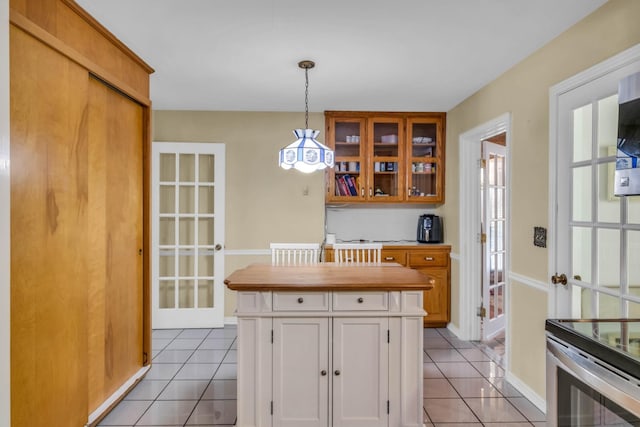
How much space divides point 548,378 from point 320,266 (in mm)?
1612

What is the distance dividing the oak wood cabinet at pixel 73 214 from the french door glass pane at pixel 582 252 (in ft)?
9.21

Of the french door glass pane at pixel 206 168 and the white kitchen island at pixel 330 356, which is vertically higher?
the french door glass pane at pixel 206 168

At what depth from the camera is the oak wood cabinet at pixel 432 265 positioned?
3787 mm

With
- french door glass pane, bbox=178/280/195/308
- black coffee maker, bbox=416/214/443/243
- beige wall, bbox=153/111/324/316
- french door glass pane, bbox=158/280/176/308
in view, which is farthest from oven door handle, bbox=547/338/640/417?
french door glass pane, bbox=158/280/176/308

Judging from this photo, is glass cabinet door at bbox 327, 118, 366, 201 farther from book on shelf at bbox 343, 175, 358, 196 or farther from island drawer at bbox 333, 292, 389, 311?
island drawer at bbox 333, 292, 389, 311

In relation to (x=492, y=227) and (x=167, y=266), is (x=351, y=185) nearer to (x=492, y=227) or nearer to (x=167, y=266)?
(x=492, y=227)

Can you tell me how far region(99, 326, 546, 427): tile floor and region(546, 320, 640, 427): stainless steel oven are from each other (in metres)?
1.24

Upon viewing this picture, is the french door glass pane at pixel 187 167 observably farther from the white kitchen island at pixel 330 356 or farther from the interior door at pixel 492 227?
the interior door at pixel 492 227

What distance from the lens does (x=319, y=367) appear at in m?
1.99

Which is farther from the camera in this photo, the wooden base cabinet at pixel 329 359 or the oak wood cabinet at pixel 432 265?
the oak wood cabinet at pixel 432 265

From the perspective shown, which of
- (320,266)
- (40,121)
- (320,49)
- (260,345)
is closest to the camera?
(40,121)

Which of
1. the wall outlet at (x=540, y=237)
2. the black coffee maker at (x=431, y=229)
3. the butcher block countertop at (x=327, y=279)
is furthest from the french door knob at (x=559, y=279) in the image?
the black coffee maker at (x=431, y=229)

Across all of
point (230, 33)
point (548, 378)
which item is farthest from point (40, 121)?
point (548, 378)

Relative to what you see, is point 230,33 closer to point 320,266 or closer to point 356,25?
point 356,25
